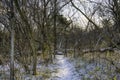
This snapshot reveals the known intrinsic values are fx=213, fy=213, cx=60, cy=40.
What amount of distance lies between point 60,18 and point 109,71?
23.2 meters

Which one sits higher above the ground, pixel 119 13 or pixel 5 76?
pixel 119 13

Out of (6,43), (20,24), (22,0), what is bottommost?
(6,43)

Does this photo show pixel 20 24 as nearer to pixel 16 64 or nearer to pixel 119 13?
pixel 16 64

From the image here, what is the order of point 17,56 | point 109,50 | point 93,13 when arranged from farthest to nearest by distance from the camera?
point 93,13 → point 109,50 → point 17,56

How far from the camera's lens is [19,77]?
859 cm

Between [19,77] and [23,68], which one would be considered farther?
[23,68]

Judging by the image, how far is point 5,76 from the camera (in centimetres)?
905

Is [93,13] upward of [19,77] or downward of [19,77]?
upward

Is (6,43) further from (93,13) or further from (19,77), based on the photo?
(93,13)

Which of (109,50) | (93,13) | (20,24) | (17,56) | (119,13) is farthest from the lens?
(93,13)

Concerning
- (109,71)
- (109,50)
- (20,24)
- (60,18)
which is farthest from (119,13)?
(60,18)

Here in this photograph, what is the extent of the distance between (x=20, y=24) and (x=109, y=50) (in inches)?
240

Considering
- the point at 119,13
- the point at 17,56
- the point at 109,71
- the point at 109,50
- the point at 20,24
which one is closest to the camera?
the point at 119,13

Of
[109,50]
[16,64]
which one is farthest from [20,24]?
[109,50]
